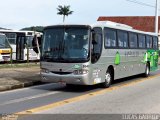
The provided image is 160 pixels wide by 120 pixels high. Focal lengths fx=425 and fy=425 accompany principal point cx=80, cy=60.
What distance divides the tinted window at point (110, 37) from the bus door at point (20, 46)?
1773 centimetres

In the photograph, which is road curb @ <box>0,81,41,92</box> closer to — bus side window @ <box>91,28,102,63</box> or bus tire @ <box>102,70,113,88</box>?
bus tire @ <box>102,70,113,88</box>

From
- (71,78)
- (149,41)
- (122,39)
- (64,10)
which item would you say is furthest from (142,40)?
(64,10)

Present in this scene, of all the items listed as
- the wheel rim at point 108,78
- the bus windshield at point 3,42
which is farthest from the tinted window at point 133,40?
the bus windshield at point 3,42

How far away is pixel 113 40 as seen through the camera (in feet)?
58.4

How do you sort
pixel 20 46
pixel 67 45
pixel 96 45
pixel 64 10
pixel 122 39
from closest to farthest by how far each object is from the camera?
1. pixel 67 45
2. pixel 96 45
3. pixel 122 39
4. pixel 20 46
5. pixel 64 10

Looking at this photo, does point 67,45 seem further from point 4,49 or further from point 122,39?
point 4,49

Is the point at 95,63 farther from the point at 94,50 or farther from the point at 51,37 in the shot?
the point at 51,37

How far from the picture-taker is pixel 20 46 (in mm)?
35438

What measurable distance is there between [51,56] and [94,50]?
1.59m

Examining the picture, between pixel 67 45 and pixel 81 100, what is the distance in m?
2.83

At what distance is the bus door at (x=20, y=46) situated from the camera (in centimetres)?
3486

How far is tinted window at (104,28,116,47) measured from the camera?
16.9 m

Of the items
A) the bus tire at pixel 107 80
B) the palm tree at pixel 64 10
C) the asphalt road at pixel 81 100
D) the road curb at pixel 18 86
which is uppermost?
the palm tree at pixel 64 10

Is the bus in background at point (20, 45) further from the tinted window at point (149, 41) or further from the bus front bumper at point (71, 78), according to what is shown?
the bus front bumper at point (71, 78)
